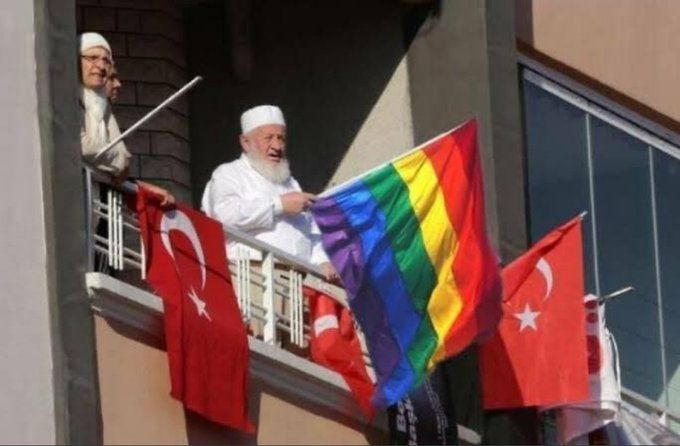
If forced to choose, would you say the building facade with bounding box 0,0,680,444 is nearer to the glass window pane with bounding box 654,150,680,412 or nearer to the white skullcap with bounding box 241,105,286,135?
the glass window pane with bounding box 654,150,680,412

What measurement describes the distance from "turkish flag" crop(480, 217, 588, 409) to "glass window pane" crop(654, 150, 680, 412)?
2.34 metres

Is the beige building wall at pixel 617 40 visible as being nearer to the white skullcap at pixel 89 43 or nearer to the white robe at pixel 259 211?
the white robe at pixel 259 211

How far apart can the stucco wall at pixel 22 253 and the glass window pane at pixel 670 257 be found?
643cm

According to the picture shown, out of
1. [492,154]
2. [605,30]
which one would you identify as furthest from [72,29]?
[605,30]

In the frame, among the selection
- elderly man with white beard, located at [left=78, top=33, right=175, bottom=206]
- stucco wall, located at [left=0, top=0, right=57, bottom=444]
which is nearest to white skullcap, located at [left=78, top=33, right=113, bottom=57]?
elderly man with white beard, located at [left=78, top=33, right=175, bottom=206]

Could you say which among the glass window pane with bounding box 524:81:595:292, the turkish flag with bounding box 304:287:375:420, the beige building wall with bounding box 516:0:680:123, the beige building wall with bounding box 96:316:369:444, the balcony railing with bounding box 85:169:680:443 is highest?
the beige building wall with bounding box 516:0:680:123

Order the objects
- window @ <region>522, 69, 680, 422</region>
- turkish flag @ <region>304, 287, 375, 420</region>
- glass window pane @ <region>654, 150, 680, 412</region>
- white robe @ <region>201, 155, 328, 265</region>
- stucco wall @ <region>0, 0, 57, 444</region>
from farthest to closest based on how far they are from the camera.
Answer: glass window pane @ <region>654, 150, 680, 412</region>
window @ <region>522, 69, 680, 422</region>
white robe @ <region>201, 155, 328, 265</region>
turkish flag @ <region>304, 287, 375, 420</region>
stucco wall @ <region>0, 0, 57, 444</region>

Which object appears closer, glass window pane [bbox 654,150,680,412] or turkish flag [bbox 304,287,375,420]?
turkish flag [bbox 304,287,375,420]

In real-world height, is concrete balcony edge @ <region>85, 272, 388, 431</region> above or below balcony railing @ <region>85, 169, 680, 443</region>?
below

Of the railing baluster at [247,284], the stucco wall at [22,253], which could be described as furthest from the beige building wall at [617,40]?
the stucco wall at [22,253]

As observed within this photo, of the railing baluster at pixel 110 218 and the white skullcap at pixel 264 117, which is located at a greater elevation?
the white skullcap at pixel 264 117

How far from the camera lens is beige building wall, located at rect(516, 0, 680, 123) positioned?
2536cm

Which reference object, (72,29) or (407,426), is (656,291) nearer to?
(407,426)

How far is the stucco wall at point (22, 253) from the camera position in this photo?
66.9ft
